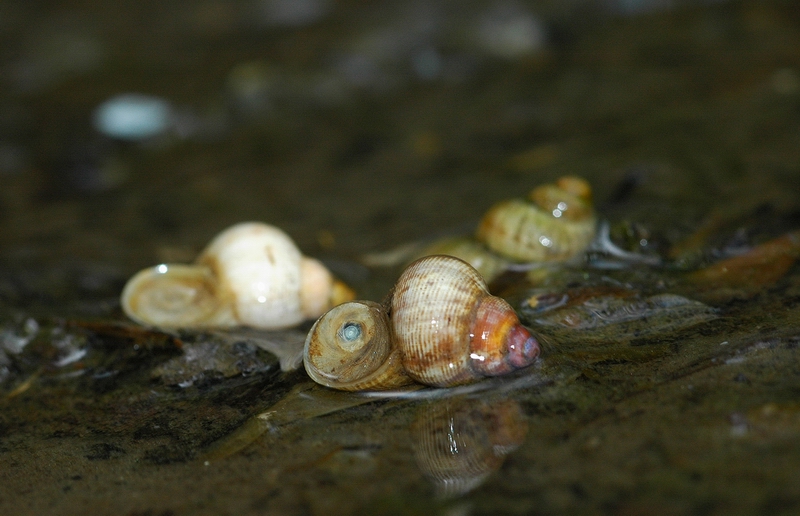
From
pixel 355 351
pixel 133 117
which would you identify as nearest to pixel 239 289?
pixel 355 351

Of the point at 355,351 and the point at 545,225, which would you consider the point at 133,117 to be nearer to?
the point at 545,225

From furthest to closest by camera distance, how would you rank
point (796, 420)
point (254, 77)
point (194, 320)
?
point (254, 77)
point (194, 320)
point (796, 420)

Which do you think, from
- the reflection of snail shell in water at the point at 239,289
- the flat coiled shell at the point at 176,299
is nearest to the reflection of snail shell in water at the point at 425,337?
the reflection of snail shell in water at the point at 239,289

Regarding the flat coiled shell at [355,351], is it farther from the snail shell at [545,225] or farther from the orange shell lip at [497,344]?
the snail shell at [545,225]

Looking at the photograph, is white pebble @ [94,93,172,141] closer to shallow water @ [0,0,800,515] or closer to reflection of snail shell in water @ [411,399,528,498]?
shallow water @ [0,0,800,515]

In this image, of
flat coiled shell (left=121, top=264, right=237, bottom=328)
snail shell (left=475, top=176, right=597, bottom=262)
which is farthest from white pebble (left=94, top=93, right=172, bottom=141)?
snail shell (left=475, top=176, right=597, bottom=262)

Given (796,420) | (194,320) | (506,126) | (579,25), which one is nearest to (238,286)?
(194,320)

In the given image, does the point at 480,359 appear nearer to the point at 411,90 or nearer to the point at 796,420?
the point at 796,420
